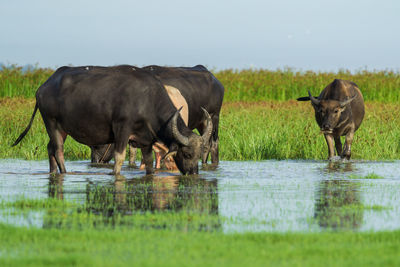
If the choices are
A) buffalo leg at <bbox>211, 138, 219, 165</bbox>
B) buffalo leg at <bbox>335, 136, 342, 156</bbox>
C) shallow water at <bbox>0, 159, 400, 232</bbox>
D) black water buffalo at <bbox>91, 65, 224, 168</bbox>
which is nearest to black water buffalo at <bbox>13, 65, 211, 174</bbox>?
shallow water at <bbox>0, 159, 400, 232</bbox>

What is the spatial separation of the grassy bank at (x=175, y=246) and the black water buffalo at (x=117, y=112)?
4690 mm

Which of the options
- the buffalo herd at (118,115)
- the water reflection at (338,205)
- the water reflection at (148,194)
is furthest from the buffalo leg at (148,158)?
the water reflection at (338,205)

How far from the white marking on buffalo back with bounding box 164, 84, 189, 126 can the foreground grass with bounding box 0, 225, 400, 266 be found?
6759 millimetres

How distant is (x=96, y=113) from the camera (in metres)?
11.8

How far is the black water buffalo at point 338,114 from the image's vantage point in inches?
631

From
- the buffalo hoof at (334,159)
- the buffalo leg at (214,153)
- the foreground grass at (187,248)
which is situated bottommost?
the foreground grass at (187,248)

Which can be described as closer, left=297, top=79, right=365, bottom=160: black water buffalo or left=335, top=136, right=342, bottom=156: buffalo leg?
left=297, top=79, right=365, bottom=160: black water buffalo

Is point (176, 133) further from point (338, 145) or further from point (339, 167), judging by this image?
point (338, 145)

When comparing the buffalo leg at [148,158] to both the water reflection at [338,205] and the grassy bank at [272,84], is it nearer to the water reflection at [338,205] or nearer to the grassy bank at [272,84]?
the water reflection at [338,205]

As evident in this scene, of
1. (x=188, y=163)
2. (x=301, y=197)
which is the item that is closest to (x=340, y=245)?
(x=301, y=197)

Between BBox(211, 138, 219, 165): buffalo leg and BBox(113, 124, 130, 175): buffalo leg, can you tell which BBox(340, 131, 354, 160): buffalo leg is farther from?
BBox(113, 124, 130, 175): buffalo leg

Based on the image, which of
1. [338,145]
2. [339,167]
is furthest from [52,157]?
[338,145]

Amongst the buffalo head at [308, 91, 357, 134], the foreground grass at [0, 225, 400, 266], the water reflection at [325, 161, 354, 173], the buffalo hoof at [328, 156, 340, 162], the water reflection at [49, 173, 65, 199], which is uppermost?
the buffalo head at [308, 91, 357, 134]

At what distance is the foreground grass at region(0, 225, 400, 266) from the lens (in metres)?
5.30
